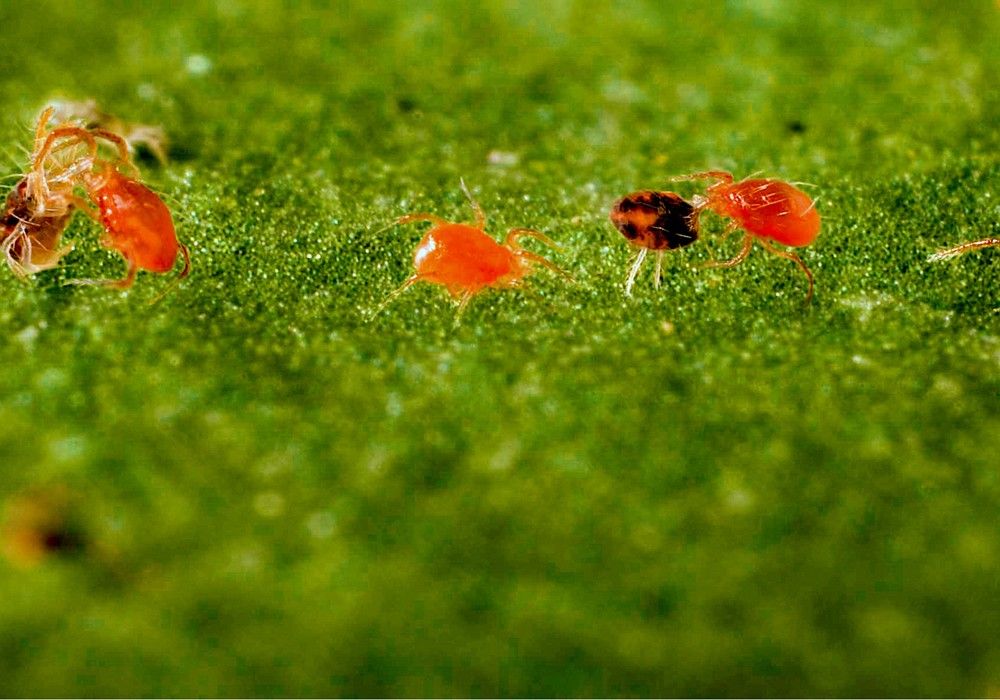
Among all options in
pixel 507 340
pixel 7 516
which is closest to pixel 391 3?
pixel 507 340

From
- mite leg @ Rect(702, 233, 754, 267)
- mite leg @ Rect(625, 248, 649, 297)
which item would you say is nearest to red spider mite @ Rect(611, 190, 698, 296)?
mite leg @ Rect(625, 248, 649, 297)

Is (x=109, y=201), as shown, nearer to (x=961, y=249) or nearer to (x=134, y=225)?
(x=134, y=225)

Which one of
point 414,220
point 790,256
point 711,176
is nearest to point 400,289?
point 414,220

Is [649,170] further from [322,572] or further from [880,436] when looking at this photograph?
[322,572]

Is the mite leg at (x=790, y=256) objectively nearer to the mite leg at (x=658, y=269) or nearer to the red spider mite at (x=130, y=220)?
the mite leg at (x=658, y=269)

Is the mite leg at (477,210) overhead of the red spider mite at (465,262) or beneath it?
overhead

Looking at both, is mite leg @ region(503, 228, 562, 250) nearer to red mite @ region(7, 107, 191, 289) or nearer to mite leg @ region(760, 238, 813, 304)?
mite leg @ region(760, 238, 813, 304)

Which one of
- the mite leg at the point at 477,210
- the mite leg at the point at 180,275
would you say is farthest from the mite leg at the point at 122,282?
the mite leg at the point at 477,210
